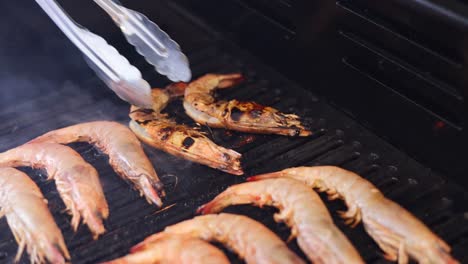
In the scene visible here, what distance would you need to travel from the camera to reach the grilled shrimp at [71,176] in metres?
2.49

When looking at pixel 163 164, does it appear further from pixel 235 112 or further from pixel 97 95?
pixel 97 95

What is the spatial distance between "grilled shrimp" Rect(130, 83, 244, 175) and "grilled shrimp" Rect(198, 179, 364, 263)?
20cm

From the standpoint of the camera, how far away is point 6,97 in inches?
136

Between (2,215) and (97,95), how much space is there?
1.01 m

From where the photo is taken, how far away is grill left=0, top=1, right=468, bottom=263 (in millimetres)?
2396

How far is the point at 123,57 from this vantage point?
2.53 meters

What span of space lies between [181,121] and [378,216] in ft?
4.03

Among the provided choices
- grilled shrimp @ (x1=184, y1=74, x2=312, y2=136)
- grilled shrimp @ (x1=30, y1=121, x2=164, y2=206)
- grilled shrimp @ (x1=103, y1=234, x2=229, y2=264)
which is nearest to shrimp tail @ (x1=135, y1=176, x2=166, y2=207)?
grilled shrimp @ (x1=30, y1=121, x2=164, y2=206)

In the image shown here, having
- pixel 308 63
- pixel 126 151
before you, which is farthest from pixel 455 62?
pixel 126 151

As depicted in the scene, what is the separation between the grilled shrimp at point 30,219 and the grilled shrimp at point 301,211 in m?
0.61

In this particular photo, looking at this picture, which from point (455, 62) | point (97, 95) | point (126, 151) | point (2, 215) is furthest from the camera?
point (97, 95)

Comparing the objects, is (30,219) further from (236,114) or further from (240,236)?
(236,114)

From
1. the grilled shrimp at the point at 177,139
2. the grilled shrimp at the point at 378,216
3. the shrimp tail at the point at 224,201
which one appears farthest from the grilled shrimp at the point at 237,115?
the shrimp tail at the point at 224,201

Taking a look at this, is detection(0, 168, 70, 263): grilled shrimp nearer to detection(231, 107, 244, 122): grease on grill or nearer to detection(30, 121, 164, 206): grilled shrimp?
detection(30, 121, 164, 206): grilled shrimp
